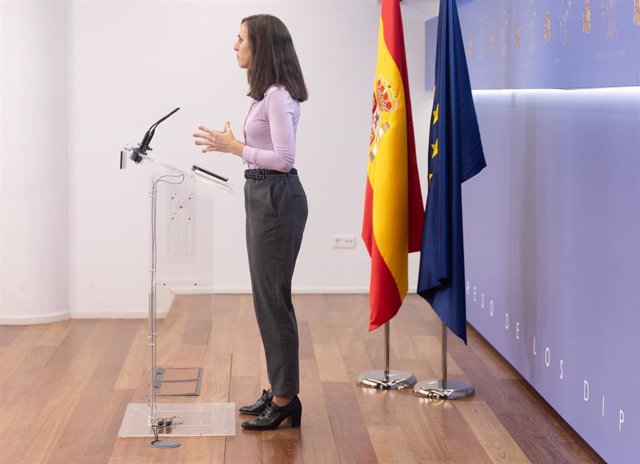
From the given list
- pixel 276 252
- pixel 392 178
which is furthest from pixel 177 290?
pixel 392 178

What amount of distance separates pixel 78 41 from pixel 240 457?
3.58 meters

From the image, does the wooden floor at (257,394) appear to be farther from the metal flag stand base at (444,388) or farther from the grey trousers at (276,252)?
the grey trousers at (276,252)

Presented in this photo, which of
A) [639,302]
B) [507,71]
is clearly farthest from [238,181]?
[639,302]

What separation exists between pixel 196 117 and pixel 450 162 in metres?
2.70

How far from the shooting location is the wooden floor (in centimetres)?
388

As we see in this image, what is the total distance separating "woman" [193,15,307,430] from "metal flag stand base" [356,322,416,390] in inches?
31.7

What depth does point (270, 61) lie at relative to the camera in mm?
3928

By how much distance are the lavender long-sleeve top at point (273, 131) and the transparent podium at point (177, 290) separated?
0.59 feet

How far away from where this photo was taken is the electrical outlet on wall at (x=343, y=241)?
22.8ft

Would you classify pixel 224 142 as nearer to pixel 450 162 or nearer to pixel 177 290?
pixel 177 290

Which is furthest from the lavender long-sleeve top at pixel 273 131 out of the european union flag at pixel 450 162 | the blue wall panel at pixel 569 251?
the blue wall panel at pixel 569 251

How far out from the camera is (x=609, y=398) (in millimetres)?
3658

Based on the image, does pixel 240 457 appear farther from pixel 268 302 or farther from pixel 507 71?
pixel 507 71

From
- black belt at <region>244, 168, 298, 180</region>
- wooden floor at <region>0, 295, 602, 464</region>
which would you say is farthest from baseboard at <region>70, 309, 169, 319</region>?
black belt at <region>244, 168, 298, 180</region>
